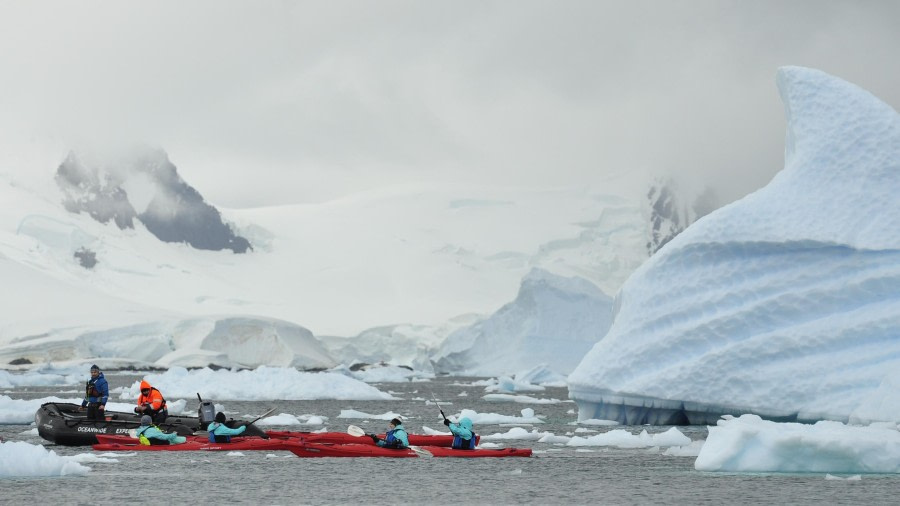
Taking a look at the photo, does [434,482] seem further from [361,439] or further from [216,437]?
[216,437]

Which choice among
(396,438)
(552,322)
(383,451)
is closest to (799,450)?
(396,438)

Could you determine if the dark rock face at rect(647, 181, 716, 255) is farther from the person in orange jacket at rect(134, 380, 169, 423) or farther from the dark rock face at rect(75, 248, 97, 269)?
the person in orange jacket at rect(134, 380, 169, 423)

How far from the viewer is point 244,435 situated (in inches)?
1101

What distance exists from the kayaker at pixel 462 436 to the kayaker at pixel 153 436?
5.99 m

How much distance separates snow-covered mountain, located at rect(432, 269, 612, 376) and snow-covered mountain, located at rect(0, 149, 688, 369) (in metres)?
43.7

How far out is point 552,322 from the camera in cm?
7375

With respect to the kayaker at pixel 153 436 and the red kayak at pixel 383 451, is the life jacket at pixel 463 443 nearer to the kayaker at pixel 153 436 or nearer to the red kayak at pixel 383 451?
the red kayak at pixel 383 451

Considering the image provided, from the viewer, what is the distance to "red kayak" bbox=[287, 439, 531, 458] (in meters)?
25.2

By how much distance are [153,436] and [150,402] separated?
0.75 metres

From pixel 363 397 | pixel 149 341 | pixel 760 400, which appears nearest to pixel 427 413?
pixel 363 397

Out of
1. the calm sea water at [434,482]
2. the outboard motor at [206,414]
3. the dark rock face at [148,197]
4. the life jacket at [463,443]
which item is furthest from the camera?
the dark rock face at [148,197]

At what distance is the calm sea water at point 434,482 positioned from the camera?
1914 cm

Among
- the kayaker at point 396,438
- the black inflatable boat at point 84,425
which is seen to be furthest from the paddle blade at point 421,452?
the black inflatable boat at point 84,425

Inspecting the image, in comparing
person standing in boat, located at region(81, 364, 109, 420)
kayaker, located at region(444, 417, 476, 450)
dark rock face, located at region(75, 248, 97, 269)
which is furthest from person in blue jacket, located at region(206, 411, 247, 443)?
dark rock face, located at region(75, 248, 97, 269)
